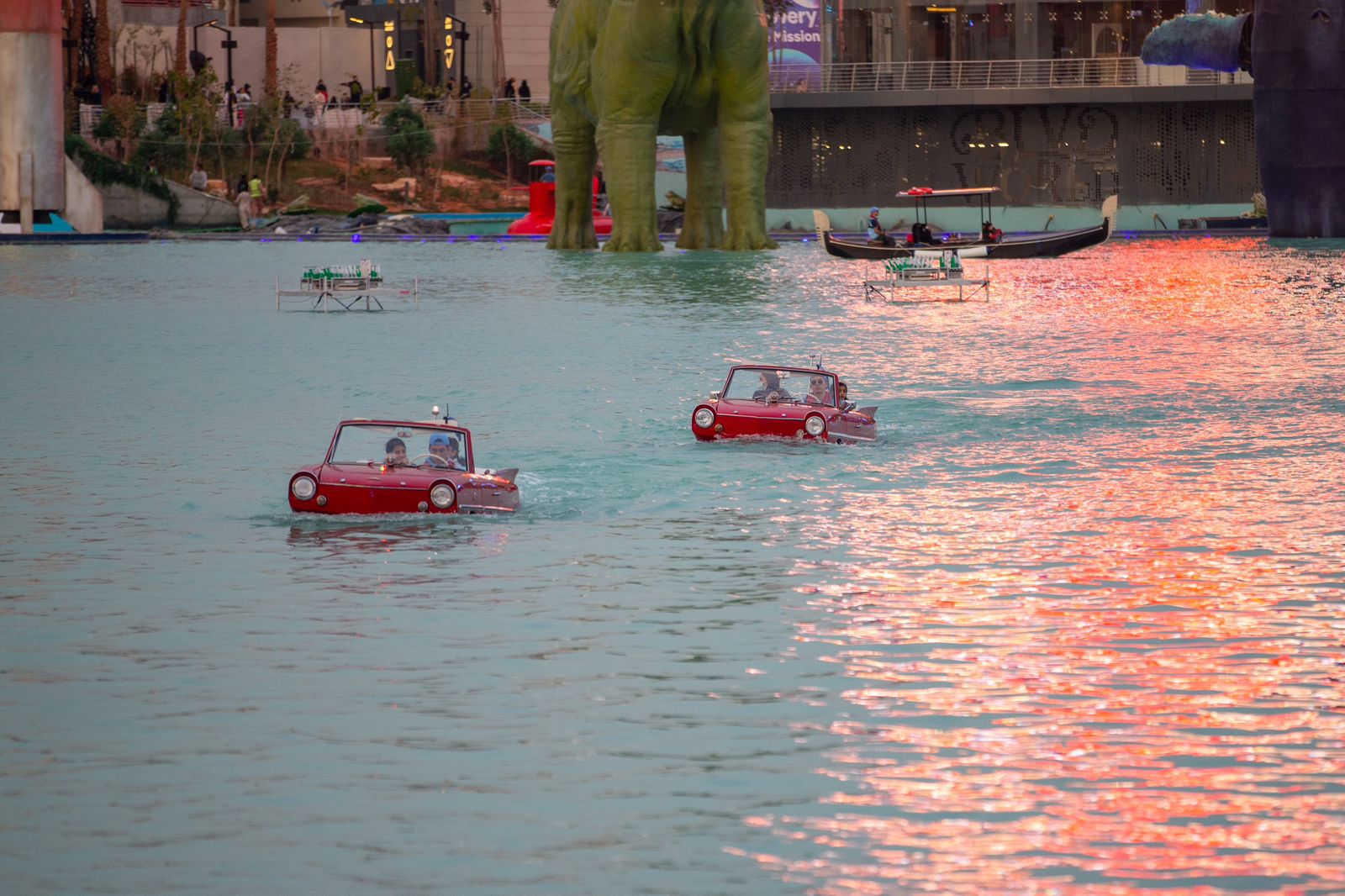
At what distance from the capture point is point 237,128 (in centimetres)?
10431

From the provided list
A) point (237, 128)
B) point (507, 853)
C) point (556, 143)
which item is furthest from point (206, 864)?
point (237, 128)

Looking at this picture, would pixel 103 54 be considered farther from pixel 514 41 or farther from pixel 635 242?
pixel 635 242

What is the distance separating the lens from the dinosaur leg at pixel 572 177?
7381cm

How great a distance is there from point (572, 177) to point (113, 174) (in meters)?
29.1

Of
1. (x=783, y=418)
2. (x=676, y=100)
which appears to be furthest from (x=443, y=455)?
(x=676, y=100)

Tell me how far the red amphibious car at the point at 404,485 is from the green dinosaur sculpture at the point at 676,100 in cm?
4485

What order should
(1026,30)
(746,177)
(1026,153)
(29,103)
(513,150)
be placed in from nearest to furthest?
(746,177) < (29,103) < (1026,153) < (1026,30) < (513,150)

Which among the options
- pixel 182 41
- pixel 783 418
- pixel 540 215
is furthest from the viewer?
pixel 182 41

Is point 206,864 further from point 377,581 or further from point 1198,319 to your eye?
point 1198,319

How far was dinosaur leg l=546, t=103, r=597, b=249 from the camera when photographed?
7381 centimetres

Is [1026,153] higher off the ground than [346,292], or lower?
higher

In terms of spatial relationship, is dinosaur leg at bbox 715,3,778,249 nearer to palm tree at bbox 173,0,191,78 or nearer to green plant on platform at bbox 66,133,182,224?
green plant on platform at bbox 66,133,182,224

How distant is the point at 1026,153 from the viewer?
9506cm

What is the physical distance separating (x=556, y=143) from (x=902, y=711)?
6113 centimetres
